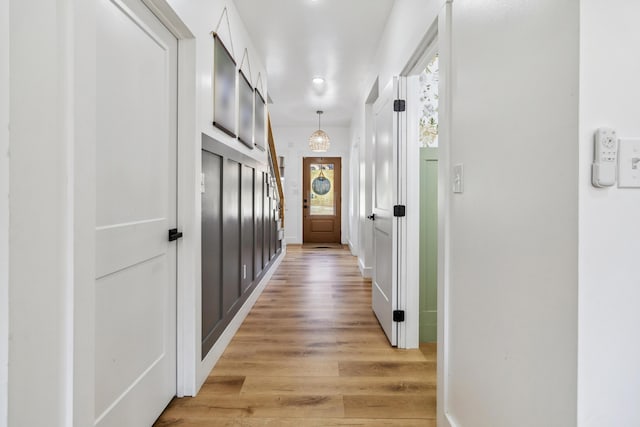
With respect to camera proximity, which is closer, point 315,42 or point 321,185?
point 315,42

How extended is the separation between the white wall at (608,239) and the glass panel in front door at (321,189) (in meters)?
7.13

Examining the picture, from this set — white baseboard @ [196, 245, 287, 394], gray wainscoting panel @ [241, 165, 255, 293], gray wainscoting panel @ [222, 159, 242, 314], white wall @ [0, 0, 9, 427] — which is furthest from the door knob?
gray wainscoting panel @ [241, 165, 255, 293]

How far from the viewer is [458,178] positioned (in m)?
1.39

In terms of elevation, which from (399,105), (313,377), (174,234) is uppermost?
(399,105)

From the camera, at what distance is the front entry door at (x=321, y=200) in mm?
7836

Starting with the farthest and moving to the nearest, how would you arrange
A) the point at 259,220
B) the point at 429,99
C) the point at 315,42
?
1. the point at 259,220
2. the point at 315,42
3. the point at 429,99

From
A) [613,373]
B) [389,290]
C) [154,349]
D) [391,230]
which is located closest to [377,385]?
[389,290]

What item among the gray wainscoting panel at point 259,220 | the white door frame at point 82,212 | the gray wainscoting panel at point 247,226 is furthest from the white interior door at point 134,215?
the gray wainscoting panel at point 259,220

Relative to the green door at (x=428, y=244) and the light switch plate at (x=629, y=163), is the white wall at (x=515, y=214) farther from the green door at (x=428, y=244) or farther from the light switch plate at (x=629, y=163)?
the green door at (x=428, y=244)

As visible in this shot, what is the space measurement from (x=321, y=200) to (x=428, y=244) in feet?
17.6

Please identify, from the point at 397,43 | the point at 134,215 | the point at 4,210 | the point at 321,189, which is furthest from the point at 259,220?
the point at 321,189

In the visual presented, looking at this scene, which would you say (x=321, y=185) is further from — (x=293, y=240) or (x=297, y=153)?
(x=293, y=240)

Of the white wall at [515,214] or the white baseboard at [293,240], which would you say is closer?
the white wall at [515,214]

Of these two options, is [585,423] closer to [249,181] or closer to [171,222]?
[171,222]
